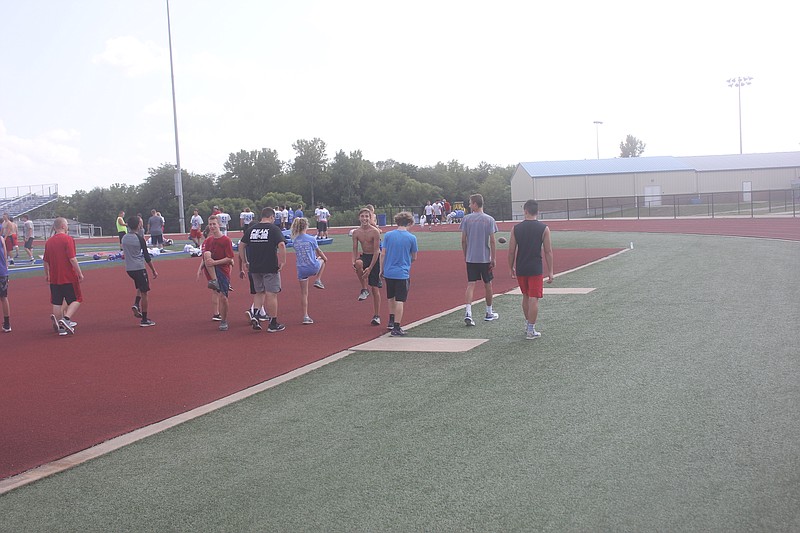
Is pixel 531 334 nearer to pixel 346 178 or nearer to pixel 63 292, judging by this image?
pixel 63 292

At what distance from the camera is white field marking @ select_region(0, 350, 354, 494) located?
5723 millimetres

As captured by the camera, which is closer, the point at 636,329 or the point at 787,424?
the point at 787,424

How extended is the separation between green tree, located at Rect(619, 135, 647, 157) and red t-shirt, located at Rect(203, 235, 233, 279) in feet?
519

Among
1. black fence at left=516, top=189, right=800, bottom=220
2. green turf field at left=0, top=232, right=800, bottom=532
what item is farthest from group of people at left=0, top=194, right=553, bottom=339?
black fence at left=516, top=189, right=800, bottom=220

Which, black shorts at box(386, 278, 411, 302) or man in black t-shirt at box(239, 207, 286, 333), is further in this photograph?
man in black t-shirt at box(239, 207, 286, 333)

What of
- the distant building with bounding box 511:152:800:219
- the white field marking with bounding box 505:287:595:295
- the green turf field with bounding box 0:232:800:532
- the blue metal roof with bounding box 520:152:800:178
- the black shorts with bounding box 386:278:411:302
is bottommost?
the green turf field with bounding box 0:232:800:532

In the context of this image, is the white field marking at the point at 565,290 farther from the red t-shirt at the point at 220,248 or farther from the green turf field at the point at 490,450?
the red t-shirt at the point at 220,248

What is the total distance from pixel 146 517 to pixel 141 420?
8.25ft

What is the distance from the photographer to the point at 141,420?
7234 millimetres

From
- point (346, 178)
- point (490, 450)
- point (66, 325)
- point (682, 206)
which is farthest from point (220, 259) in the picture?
point (346, 178)

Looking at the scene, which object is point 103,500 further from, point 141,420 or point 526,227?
point 526,227

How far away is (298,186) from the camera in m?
93.6

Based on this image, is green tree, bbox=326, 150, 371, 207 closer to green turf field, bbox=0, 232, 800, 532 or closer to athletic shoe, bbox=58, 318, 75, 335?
athletic shoe, bbox=58, 318, 75, 335

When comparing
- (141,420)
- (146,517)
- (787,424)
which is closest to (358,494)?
(146,517)
